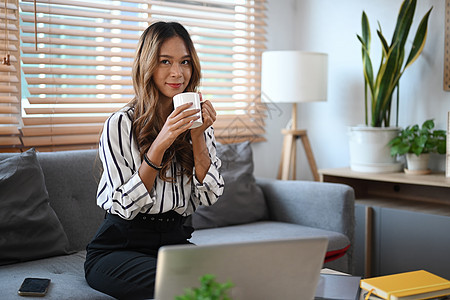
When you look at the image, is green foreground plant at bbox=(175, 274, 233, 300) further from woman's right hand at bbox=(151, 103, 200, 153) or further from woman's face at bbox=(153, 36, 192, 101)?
woman's face at bbox=(153, 36, 192, 101)

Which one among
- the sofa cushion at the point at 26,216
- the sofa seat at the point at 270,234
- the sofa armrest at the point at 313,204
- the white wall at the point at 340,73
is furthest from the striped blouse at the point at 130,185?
the white wall at the point at 340,73

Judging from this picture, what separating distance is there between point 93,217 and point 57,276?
0.49 meters

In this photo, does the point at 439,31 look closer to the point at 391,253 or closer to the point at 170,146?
the point at 391,253

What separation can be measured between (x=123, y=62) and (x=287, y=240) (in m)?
2.20

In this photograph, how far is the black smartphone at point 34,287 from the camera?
1718 millimetres

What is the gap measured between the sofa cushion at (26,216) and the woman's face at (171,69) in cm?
69

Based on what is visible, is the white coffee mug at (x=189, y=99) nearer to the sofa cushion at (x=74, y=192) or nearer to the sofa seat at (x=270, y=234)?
the sofa cushion at (x=74, y=192)

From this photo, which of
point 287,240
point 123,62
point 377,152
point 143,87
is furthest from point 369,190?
point 287,240

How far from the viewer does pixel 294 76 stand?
314 centimetres

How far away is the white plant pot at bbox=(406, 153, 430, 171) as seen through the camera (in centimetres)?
293

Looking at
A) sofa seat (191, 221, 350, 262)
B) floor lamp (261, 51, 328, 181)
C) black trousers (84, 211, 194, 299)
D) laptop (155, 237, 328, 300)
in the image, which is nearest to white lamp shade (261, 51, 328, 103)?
floor lamp (261, 51, 328, 181)

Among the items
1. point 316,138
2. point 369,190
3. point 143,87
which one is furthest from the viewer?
point 316,138

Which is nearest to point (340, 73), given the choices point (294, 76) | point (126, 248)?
point (294, 76)

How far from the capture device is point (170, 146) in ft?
6.20
